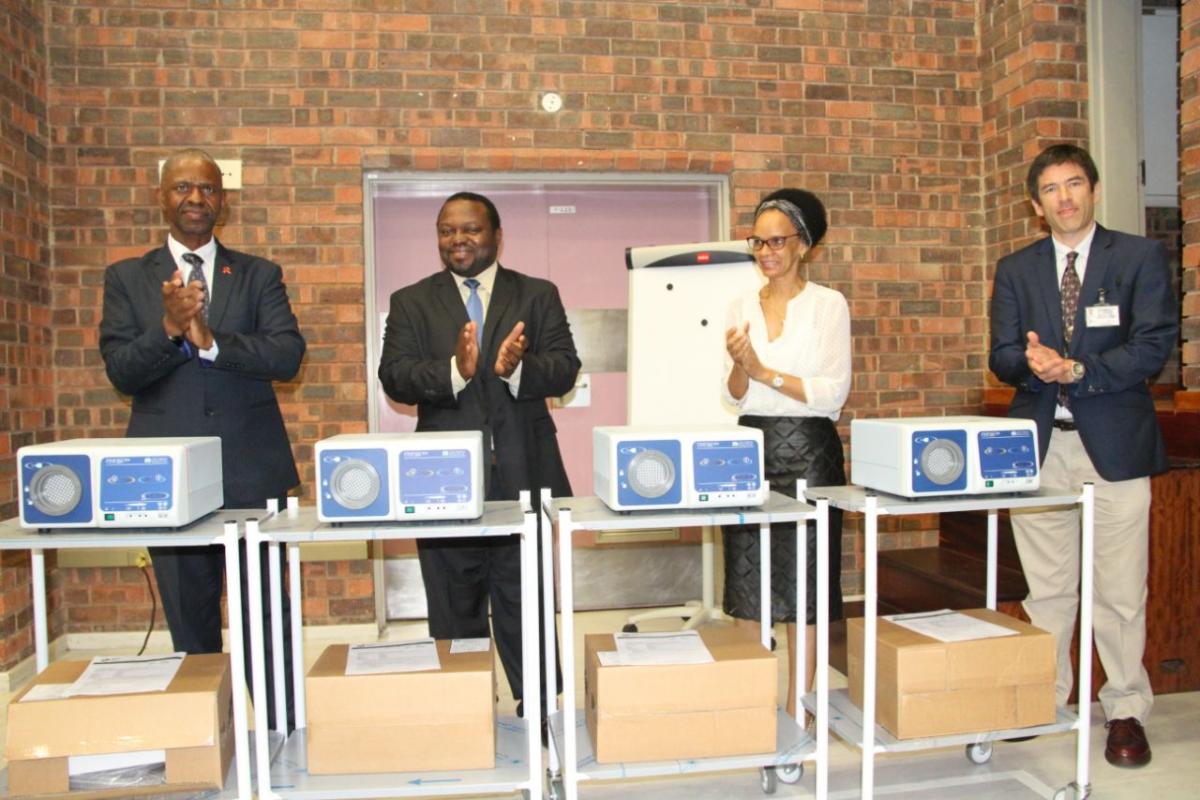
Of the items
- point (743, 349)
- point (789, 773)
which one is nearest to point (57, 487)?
point (743, 349)

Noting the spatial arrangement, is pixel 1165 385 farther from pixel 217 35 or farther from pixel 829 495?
pixel 217 35

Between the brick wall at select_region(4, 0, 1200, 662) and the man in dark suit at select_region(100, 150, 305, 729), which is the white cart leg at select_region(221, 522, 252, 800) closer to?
the man in dark suit at select_region(100, 150, 305, 729)

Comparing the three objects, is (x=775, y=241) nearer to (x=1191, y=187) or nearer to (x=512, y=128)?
(x=1191, y=187)

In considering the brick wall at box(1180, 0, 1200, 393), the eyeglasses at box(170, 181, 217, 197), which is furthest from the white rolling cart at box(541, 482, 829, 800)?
the brick wall at box(1180, 0, 1200, 393)

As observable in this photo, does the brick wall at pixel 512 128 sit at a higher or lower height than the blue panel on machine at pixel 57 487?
higher

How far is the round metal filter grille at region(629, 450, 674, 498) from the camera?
2.10 m

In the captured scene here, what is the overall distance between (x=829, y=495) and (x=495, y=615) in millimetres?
1008

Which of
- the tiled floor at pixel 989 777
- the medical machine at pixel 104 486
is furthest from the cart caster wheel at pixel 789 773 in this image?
the medical machine at pixel 104 486

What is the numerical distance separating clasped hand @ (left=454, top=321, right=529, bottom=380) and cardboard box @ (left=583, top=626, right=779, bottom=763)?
0.79 m

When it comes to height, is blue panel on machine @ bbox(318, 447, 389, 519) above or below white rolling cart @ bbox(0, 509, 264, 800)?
above

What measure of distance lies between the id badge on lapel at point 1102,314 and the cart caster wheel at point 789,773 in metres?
1.43

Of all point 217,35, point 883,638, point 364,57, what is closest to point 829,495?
point 883,638

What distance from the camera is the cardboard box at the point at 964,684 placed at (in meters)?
2.20

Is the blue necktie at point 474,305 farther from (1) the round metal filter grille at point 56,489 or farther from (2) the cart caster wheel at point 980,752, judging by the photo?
(2) the cart caster wheel at point 980,752
